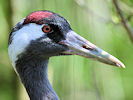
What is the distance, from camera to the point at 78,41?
2914mm

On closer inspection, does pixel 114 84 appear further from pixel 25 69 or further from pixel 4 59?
pixel 25 69

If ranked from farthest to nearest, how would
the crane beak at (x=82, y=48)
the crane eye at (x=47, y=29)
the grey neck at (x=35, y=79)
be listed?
the grey neck at (x=35, y=79) < the crane eye at (x=47, y=29) < the crane beak at (x=82, y=48)

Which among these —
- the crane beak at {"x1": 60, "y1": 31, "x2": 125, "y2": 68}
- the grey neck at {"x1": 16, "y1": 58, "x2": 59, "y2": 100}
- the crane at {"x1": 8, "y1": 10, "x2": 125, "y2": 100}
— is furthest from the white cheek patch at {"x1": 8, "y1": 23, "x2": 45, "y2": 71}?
the crane beak at {"x1": 60, "y1": 31, "x2": 125, "y2": 68}

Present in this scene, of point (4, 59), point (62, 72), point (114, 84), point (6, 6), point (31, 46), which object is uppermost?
point (6, 6)

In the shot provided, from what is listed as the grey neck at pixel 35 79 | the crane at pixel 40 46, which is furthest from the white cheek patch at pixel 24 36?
the grey neck at pixel 35 79

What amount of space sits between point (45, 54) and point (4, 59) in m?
2.37


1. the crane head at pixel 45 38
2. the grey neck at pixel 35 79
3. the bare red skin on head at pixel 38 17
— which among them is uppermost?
the bare red skin on head at pixel 38 17

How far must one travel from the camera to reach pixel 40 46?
299 centimetres

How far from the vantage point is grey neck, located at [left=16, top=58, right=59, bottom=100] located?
305 cm

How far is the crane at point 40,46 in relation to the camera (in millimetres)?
2904

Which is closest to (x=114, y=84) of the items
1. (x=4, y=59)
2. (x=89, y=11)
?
(x=4, y=59)

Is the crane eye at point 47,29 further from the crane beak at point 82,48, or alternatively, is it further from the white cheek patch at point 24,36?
the crane beak at point 82,48

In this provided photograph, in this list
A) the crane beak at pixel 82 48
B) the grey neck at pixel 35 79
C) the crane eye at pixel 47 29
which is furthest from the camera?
the grey neck at pixel 35 79

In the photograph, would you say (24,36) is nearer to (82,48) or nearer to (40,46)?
(40,46)
